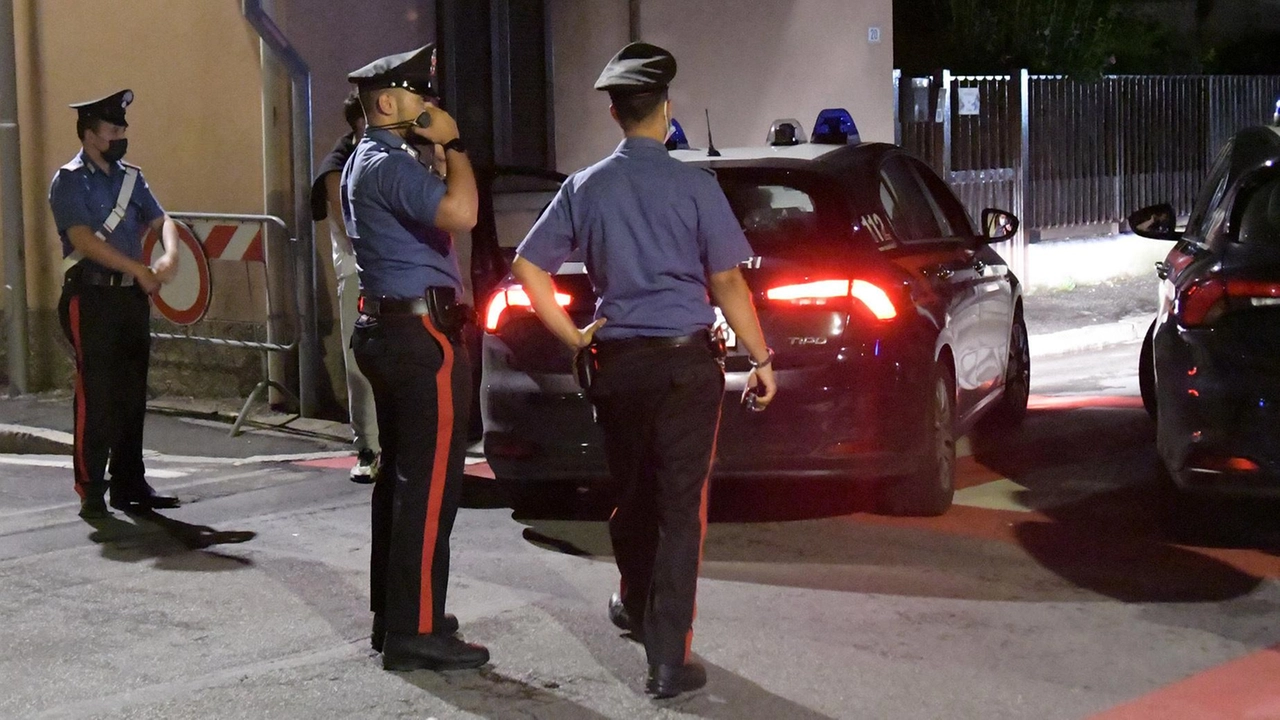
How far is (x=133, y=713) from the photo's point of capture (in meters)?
4.83

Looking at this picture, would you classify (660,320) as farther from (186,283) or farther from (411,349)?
(186,283)

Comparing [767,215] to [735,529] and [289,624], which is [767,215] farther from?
[289,624]

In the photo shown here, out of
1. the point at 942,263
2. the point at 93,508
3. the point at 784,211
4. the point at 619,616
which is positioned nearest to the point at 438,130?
the point at 619,616

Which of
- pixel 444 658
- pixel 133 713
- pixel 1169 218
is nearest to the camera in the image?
pixel 133 713

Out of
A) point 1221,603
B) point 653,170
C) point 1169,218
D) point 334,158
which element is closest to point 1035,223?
point 1169,218

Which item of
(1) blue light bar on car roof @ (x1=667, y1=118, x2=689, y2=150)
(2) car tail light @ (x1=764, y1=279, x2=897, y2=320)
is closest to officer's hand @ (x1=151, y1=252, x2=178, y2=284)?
(1) blue light bar on car roof @ (x1=667, y1=118, x2=689, y2=150)

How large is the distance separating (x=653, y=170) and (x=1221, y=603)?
2.49 meters

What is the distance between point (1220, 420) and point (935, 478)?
1.19 meters

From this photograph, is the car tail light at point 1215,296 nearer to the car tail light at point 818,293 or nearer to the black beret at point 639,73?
the car tail light at point 818,293

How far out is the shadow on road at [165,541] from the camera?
6.71 meters

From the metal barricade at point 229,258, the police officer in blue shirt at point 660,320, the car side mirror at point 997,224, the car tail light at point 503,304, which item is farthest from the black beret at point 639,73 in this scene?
the metal barricade at point 229,258

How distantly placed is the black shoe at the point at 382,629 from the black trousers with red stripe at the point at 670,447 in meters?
0.67

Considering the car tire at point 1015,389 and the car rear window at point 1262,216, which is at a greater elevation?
the car rear window at point 1262,216

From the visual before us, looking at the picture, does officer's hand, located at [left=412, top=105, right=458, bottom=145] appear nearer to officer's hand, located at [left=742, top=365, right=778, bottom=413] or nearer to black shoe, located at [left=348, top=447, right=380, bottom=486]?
officer's hand, located at [left=742, top=365, right=778, bottom=413]
